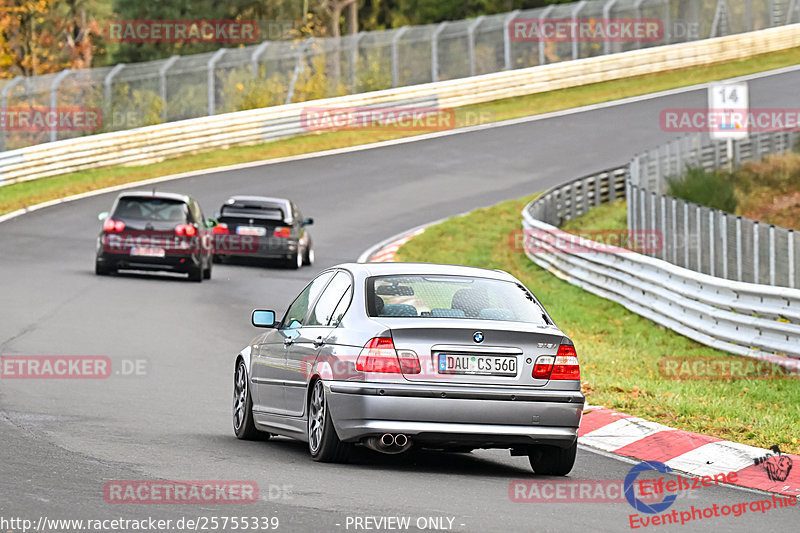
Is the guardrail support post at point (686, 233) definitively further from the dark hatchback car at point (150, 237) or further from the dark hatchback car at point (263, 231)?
the dark hatchback car at point (263, 231)

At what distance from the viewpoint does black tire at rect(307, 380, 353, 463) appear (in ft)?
29.9

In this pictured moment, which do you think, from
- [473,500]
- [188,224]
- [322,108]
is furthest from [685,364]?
[322,108]

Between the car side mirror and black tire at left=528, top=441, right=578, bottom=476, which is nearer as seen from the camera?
black tire at left=528, top=441, right=578, bottom=476

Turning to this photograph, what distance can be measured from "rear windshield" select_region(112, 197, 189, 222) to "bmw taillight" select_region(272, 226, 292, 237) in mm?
3138

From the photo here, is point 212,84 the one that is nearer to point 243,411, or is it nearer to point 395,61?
point 395,61

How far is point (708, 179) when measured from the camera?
31234mm

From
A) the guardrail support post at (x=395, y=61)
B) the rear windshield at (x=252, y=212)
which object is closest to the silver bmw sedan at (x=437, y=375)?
the rear windshield at (x=252, y=212)

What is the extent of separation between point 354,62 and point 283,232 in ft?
73.8

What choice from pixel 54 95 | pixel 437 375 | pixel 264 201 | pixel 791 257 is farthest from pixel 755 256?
pixel 54 95

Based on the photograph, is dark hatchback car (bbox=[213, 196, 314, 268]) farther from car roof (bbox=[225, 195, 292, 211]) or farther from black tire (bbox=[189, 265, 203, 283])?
black tire (bbox=[189, 265, 203, 283])

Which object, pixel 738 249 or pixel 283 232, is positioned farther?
pixel 283 232

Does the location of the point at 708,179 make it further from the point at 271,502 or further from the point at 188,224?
the point at 271,502

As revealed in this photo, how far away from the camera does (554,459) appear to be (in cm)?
930

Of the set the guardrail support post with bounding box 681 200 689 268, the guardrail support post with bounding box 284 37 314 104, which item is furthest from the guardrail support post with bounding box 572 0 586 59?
the guardrail support post with bounding box 681 200 689 268
